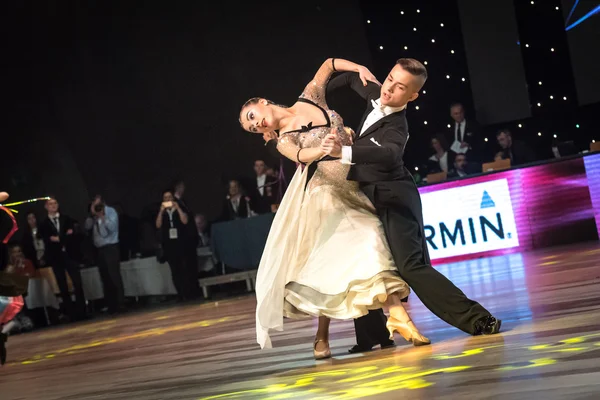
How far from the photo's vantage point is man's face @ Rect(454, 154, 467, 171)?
10.6 metres

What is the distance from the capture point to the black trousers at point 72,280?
12.2 metres

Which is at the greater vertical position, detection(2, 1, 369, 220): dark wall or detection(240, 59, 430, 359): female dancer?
detection(2, 1, 369, 220): dark wall

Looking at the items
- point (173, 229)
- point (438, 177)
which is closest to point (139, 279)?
point (173, 229)

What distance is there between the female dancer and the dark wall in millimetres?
9128

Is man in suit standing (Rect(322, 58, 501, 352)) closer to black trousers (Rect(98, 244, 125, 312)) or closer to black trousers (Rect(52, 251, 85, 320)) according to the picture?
black trousers (Rect(98, 244, 125, 312))

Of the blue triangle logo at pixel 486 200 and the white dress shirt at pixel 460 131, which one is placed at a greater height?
the white dress shirt at pixel 460 131

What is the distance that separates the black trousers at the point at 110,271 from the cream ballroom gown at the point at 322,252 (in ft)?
27.6

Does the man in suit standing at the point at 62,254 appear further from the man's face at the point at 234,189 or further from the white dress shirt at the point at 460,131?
the white dress shirt at the point at 460,131

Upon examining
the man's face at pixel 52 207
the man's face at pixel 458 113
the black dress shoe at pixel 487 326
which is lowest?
the black dress shoe at pixel 487 326

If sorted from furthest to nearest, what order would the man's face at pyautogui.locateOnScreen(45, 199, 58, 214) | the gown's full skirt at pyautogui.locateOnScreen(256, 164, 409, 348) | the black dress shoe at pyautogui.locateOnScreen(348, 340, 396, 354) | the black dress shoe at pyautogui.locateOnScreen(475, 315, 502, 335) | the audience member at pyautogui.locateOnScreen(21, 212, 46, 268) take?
1. the audience member at pyautogui.locateOnScreen(21, 212, 46, 268)
2. the man's face at pyautogui.locateOnScreen(45, 199, 58, 214)
3. the black dress shoe at pyautogui.locateOnScreen(348, 340, 396, 354)
4. the gown's full skirt at pyautogui.locateOnScreen(256, 164, 409, 348)
5. the black dress shoe at pyautogui.locateOnScreen(475, 315, 502, 335)

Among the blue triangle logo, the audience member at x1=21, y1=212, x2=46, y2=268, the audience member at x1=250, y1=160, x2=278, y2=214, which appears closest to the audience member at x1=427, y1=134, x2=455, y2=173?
the blue triangle logo

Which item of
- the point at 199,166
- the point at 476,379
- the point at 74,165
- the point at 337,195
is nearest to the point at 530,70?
the point at 199,166

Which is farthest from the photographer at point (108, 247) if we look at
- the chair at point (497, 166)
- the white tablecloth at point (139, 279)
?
the chair at point (497, 166)

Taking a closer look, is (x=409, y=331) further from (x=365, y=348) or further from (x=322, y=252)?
(x=322, y=252)
